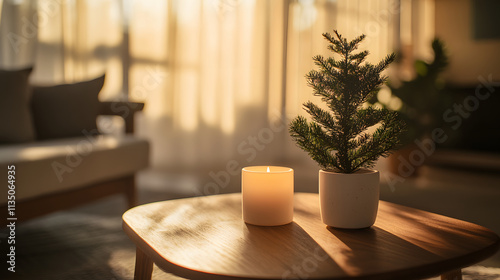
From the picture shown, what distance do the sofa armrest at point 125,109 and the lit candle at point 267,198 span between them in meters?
1.40

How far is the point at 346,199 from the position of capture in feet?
2.80

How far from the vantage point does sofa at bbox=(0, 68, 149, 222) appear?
1.49 metres

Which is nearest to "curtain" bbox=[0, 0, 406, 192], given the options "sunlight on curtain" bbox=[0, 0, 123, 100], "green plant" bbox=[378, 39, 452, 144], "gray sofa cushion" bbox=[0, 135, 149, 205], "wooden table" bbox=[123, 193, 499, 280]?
"sunlight on curtain" bbox=[0, 0, 123, 100]

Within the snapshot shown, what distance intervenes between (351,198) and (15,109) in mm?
1696

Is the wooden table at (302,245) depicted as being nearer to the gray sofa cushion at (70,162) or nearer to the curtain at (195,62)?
the gray sofa cushion at (70,162)

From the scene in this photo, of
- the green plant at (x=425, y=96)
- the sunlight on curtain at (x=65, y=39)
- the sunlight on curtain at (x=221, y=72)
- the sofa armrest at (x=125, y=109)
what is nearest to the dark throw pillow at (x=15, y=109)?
the sofa armrest at (x=125, y=109)

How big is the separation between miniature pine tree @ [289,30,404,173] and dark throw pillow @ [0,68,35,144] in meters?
1.55

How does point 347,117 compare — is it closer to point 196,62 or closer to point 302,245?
point 302,245

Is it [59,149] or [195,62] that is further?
[195,62]

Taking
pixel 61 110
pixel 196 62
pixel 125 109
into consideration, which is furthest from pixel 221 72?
pixel 61 110

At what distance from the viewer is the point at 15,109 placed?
1971 mm

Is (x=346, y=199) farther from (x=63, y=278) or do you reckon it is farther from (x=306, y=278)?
(x=63, y=278)

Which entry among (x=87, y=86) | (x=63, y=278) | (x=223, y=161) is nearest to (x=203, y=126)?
(x=223, y=161)

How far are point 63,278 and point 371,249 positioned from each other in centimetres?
104
